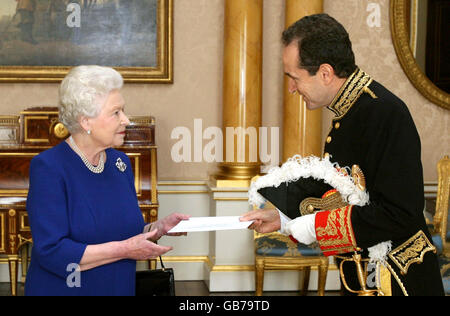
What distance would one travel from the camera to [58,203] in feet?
7.77

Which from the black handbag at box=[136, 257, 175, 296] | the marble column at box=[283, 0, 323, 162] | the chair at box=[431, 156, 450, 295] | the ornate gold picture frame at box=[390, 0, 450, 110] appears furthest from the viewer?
the ornate gold picture frame at box=[390, 0, 450, 110]

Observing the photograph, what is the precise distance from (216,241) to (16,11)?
10.0 ft

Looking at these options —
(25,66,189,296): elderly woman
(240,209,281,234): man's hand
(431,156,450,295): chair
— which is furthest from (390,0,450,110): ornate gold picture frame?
(25,66,189,296): elderly woman

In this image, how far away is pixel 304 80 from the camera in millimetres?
Result: 2299

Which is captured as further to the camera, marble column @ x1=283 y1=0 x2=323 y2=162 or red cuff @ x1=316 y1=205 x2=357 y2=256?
marble column @ x1=283 y1=0 x2=323 y2=162

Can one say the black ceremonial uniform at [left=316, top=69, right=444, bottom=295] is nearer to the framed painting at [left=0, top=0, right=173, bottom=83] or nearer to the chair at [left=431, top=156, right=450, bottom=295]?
the chair at [left=431, top=156, right=450, bottom=295]

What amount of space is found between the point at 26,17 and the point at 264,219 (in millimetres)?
4413

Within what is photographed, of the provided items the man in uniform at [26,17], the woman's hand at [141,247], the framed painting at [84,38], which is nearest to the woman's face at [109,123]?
the woman's hand at [141,247]

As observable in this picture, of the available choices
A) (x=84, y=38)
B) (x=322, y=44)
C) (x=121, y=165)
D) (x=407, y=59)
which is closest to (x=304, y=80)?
(x=322, y=44)

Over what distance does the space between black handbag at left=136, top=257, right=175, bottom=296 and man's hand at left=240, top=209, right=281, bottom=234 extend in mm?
474

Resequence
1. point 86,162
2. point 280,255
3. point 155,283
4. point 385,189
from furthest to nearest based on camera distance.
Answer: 1. point 280,255
2. point 155,283
3. point 86,162
4. point 385,189

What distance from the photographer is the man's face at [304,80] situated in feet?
7.44

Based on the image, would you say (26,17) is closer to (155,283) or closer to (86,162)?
(86,162)

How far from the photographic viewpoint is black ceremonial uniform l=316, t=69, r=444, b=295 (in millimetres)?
1989
